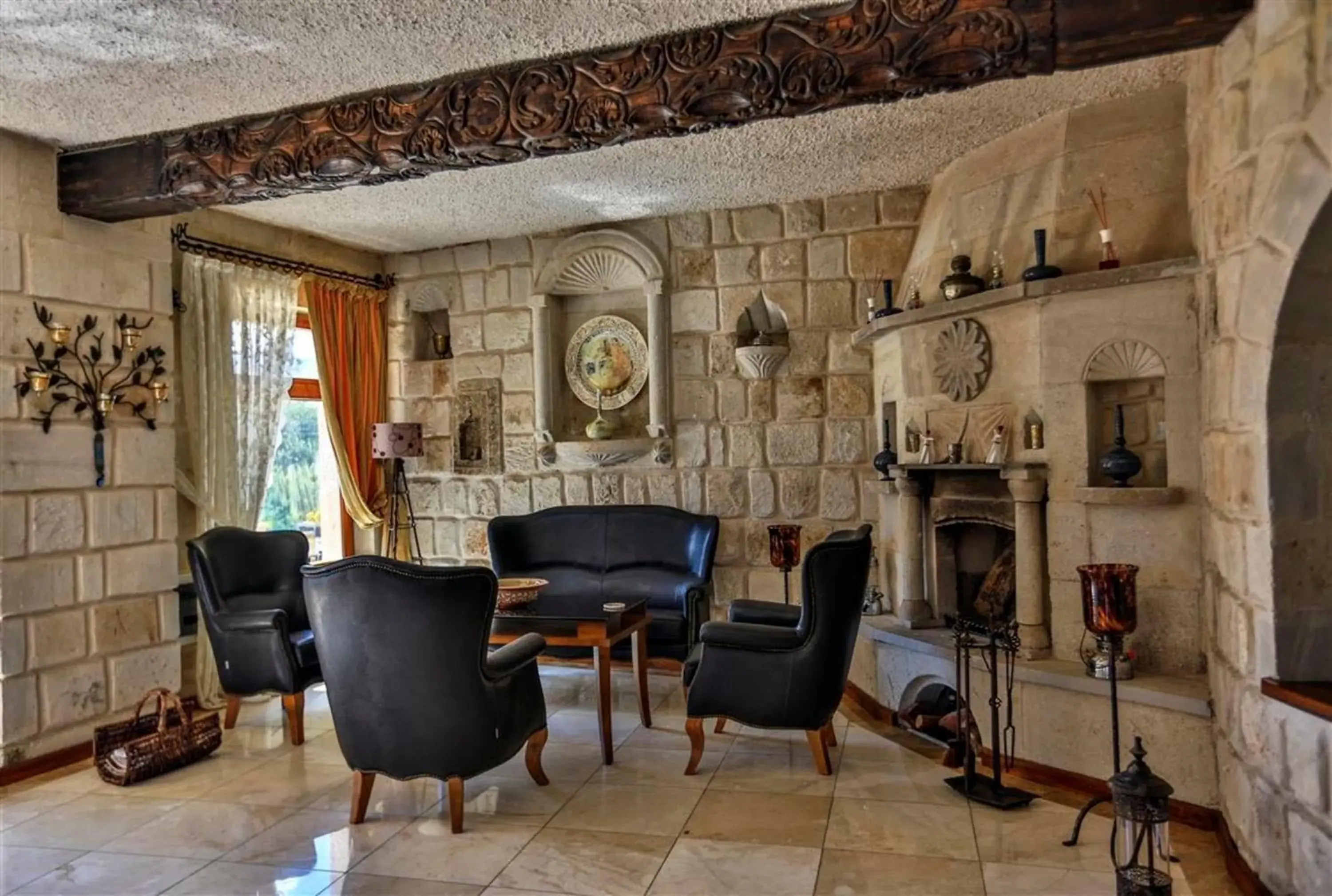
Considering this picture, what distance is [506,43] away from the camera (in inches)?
114

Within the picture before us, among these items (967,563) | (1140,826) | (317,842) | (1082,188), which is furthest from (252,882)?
(1082,188)

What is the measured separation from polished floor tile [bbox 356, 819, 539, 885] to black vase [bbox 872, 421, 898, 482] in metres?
2.56

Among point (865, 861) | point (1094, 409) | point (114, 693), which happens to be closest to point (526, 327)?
point (114, 693)

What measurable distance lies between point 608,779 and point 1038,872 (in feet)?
5.32

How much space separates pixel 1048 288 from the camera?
3.39 m

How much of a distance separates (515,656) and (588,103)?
2.01m

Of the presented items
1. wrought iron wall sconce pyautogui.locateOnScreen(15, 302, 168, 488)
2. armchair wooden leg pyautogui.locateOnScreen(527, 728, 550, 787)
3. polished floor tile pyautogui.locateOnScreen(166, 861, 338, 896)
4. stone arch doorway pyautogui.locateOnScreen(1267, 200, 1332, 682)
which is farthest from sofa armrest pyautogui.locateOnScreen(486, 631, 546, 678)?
stone arch doorway pyautogui.locateOnScreen(1267, 200, 1332, 682)

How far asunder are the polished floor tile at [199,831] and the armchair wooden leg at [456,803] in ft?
2.30

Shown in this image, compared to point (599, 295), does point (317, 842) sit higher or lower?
lower

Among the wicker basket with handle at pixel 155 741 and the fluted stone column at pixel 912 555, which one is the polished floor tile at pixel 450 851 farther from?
the fluted stone column at pixel 912 555

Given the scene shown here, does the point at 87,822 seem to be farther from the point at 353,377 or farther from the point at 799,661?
the point at 353,377

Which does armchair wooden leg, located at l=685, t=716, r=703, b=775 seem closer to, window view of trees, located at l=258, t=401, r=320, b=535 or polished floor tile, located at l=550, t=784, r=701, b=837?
polished floor tile, located at l=550, t=784, r=701, b=837

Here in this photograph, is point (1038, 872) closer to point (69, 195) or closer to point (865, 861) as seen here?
point (865, 861)

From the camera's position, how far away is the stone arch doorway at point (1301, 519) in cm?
233
